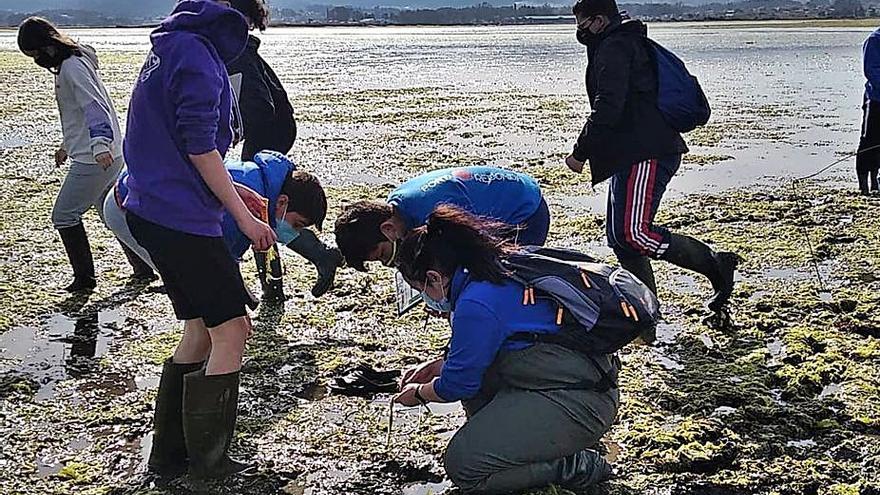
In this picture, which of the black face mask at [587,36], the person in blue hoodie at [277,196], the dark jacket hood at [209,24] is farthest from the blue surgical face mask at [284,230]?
the black face mask at [587,36]

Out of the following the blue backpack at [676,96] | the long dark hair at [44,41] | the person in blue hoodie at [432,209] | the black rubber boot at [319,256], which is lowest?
the black rubber boot at [319,256]

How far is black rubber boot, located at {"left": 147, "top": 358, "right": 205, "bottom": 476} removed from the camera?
153 inches

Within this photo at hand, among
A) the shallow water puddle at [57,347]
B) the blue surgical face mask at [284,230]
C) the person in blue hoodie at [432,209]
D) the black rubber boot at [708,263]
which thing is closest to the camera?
the person in blue hoodie at [432,209]

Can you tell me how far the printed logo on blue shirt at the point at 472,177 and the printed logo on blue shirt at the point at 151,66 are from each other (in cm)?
131

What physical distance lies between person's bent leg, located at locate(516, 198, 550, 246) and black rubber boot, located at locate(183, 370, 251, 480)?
1.61 metres

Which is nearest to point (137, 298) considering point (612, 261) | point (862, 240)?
point (612, 261)

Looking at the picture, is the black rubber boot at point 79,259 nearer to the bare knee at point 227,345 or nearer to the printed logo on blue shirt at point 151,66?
the bare knee at point 227,345

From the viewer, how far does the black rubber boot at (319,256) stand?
→ 571 centimetres

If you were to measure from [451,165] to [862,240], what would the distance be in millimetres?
4610

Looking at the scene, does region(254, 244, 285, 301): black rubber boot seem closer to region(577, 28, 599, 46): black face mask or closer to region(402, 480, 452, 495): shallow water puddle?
region(577, 28, 599, 46): black face mask

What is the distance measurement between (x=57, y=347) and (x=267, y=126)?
1853mm

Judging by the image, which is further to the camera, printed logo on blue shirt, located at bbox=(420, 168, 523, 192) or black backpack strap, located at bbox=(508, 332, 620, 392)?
printed logo on blue shirt, located at bbox=(420, 168, 523, 192)

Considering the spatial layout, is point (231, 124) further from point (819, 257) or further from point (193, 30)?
point (819, 257)

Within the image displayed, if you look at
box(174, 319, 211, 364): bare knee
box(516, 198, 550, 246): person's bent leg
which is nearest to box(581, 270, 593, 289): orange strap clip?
box(516, 198, 550, 246): person's bent leg
